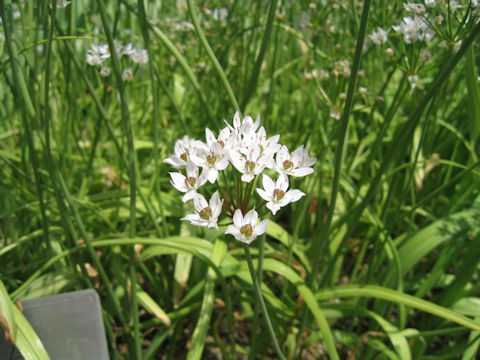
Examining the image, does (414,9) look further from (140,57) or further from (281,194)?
(140,57)

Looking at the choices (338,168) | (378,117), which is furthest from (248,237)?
(378,117)

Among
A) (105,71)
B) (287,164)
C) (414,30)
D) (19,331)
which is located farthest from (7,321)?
(414,30)

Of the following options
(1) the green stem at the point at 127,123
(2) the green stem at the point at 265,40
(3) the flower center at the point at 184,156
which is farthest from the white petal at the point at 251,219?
(2) the green stem at the point at 265,40

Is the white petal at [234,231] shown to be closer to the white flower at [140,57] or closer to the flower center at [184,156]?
the flower center at [184,156]

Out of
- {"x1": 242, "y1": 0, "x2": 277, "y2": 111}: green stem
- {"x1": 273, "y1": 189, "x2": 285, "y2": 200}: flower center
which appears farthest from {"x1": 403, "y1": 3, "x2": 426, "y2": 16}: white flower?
{"x1": 273, "y1": 189, "x2": 285, "y2": 200}: flower center

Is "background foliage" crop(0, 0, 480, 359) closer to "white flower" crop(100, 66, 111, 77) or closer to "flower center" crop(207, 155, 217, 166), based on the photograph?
"white flower" crop(100, 66, 111, 77)

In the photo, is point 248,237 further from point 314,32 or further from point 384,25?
point 314,32
